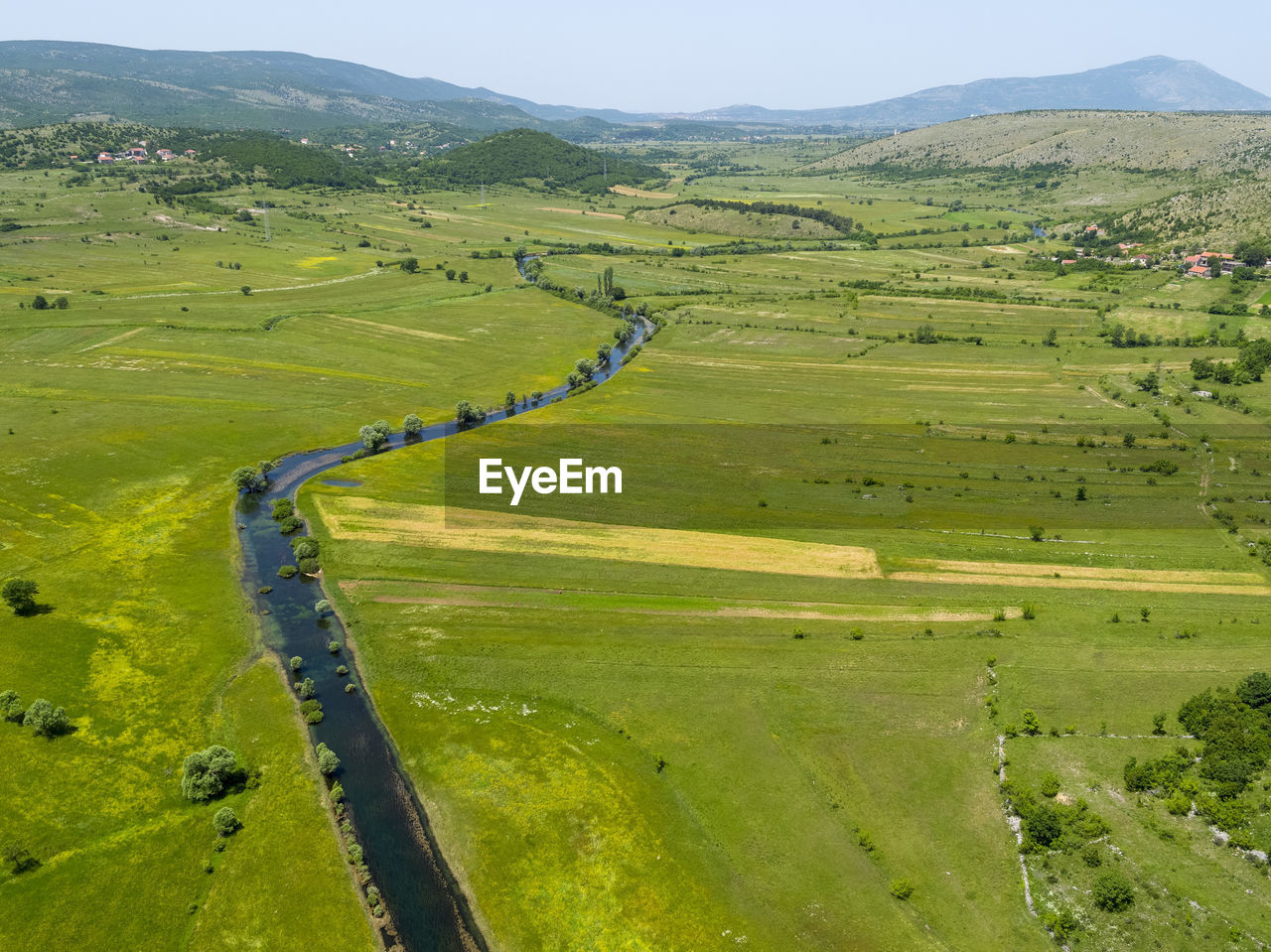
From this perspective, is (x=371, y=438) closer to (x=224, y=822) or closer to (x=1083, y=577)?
(x=224, y=822)

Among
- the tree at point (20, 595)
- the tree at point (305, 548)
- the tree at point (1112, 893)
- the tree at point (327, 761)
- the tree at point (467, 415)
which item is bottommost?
the tree at point (327, 761)

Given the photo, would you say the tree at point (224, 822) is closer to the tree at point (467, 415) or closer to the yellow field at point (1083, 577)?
the yellow field at point (1083, 577)

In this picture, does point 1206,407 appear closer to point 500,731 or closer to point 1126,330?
point 1126,330

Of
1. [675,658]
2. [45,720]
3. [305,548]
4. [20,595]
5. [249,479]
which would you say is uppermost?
[249,479]

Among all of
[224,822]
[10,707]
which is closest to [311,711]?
[224,822]

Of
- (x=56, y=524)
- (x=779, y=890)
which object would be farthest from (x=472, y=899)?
(x=56, y=524)

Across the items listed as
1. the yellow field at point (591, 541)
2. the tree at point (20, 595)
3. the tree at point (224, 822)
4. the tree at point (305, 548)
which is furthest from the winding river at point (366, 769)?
the tree at point (20, 595)

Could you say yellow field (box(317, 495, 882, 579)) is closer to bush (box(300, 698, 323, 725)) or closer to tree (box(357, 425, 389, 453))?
tree (box(357, 425, 389, 453))

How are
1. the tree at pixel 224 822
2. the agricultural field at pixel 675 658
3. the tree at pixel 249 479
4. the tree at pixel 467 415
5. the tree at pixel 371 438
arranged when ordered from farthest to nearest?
the tree at pixel 467 415
the tree at pixel 371 438
the tree at pixel 249 479
the tree at pixel 224 822
the agricultural field at pixel 675 658
